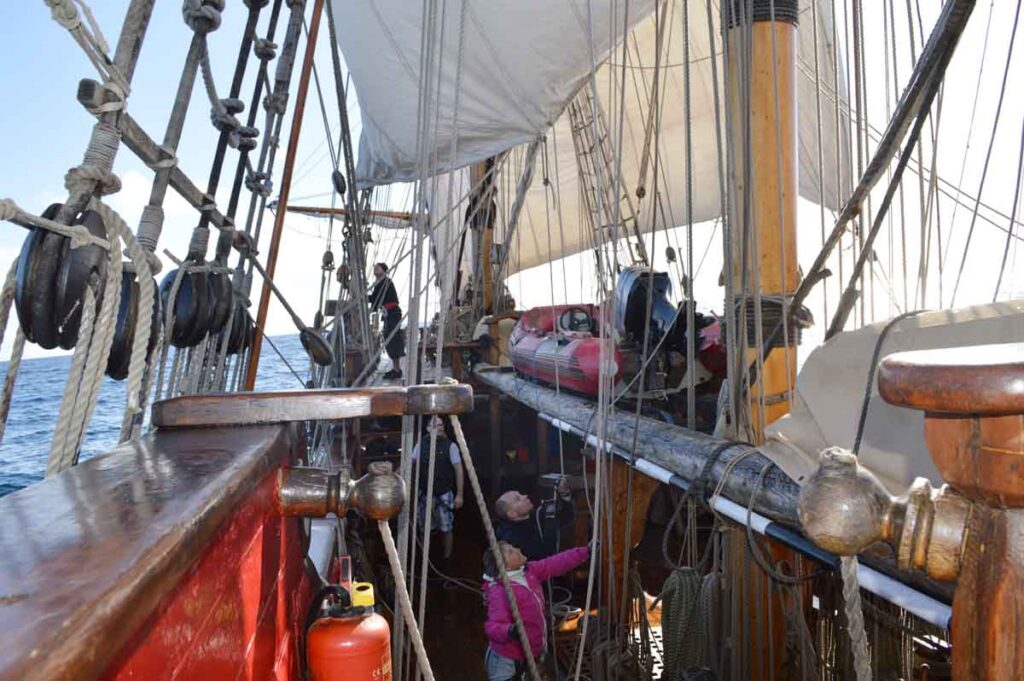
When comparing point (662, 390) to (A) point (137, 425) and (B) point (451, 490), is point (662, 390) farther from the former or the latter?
(A) point (137, 425)

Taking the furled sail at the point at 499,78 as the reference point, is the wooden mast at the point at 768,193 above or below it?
below

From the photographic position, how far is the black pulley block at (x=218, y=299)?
263 cm

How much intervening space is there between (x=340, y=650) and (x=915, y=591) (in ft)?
4.35

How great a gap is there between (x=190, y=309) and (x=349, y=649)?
1617 mm

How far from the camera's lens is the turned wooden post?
560mm

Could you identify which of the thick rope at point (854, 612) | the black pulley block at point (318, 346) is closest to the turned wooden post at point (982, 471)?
the thick rope at point (854, 612)

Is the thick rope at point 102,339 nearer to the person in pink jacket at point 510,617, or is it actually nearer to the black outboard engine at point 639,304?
the person in pink jacket at point 510,617

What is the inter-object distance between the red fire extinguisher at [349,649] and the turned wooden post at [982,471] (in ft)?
2.93

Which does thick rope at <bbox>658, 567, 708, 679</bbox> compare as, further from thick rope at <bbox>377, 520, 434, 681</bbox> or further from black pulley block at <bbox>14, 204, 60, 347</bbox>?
black pulley block at <bbox>14, 204, 60, 347</bbox>

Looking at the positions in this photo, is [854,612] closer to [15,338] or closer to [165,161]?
[15,338]

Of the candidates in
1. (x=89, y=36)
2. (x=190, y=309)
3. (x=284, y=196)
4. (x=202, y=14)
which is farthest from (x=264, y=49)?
(x=89, y=36)

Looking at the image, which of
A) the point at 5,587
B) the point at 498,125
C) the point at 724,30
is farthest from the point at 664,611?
the point at 498,125

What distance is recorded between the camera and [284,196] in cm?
362

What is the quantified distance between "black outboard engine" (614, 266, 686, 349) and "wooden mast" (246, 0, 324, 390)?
93.4 inches
